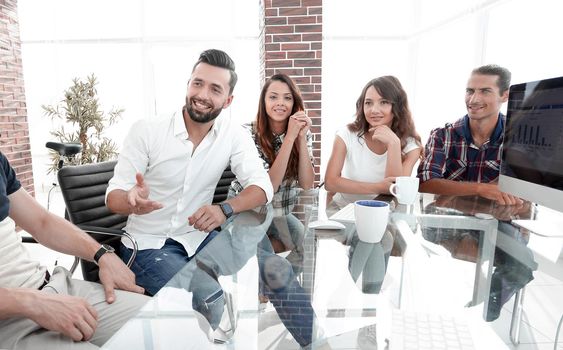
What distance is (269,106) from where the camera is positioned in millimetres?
2357

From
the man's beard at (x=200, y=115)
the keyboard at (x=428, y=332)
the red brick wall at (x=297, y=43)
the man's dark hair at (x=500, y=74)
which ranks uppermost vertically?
the red brick wall at (x=297, y=43)

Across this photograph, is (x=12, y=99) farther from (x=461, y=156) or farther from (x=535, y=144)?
(x=535, y=144)

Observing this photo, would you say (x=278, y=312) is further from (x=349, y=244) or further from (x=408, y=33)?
(x=408, y=33)

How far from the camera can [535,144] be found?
51.4 inches

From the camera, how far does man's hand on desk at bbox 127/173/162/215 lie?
141 cm

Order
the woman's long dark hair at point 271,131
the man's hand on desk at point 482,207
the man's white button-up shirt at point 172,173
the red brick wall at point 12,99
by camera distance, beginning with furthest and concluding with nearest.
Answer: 1. the red brick wall at point 12,99
2. the woman's long dark hair at point 271,131
3. the man's white button-up shirt at point 172,173
4. the man's hand on desk at point 482,207

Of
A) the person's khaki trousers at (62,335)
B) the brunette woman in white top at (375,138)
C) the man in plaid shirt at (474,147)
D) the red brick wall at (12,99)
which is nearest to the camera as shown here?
the person's khaki trousers at (62,335)

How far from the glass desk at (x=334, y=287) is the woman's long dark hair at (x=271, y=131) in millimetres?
908

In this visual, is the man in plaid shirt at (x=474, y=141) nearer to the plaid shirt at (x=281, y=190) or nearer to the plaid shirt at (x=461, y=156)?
the plaid shirt at (x=461, y=156)

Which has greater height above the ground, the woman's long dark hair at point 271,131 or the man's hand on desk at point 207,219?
the woman's long dark hair at point 271,131

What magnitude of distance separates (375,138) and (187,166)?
103cm

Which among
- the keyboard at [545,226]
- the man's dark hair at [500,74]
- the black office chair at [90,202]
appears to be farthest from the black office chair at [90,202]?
the man's dark hair at [500,74]

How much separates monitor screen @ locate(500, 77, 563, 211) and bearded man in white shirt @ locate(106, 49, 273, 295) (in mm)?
1006

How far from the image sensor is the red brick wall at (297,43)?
310 centimetres
